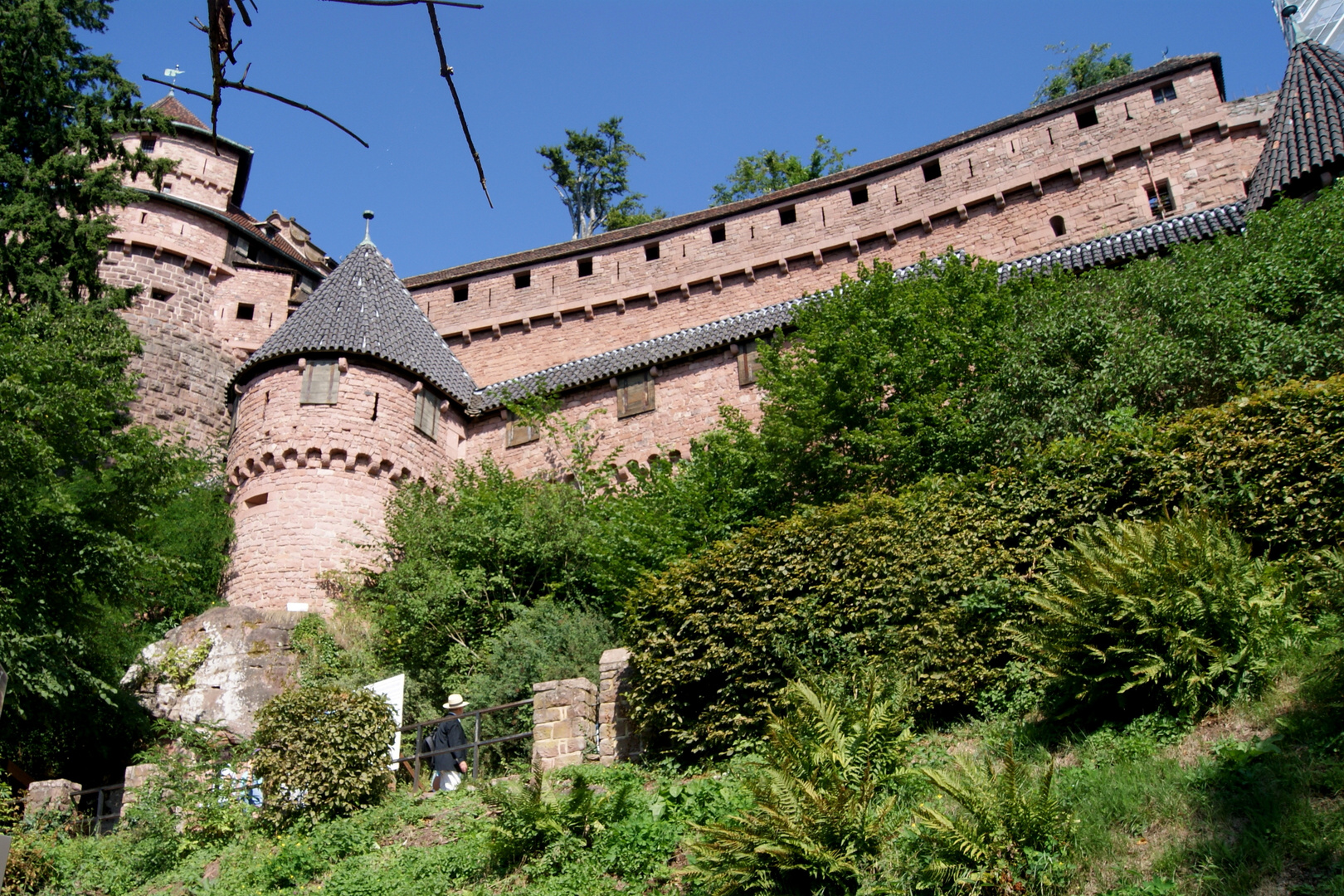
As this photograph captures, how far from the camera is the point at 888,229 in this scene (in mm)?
27031

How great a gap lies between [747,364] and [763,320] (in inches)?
40.5

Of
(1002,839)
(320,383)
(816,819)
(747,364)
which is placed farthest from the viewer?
(320,383)

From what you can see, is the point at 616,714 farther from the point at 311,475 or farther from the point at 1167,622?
the point at 311,475

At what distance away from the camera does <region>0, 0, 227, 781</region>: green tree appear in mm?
13984

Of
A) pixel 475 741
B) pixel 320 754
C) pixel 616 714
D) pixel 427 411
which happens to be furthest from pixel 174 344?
pixel 616 714

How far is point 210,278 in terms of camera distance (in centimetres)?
2931

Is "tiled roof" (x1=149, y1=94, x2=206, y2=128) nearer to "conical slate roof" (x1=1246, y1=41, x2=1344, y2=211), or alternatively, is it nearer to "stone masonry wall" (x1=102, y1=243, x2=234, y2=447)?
"stone masonry wall" (x1=102, y1=243, x2=234, y2=447)

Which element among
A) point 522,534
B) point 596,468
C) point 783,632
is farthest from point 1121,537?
point 596,468

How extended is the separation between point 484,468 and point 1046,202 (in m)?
14.2

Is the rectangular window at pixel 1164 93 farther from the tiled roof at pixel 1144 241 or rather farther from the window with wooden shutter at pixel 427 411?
the window with wooden shutter at pixel 427 411

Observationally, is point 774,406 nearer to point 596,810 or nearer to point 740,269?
point 596,810

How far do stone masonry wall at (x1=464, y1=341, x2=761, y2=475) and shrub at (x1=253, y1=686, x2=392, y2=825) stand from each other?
9.46m

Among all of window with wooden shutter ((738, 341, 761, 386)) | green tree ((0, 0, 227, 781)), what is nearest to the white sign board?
green tree ((0, 0, 227, 781))

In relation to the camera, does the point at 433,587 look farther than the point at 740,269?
No
